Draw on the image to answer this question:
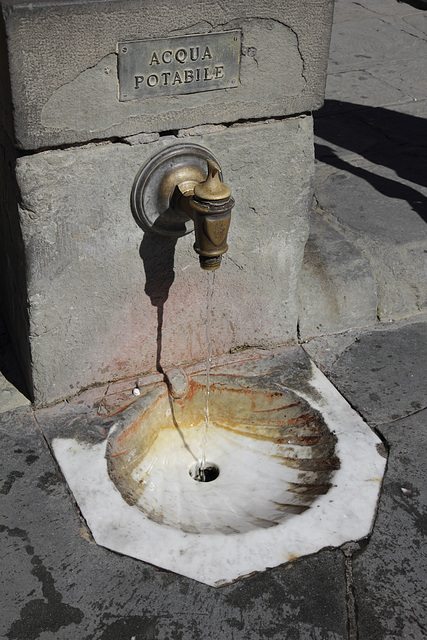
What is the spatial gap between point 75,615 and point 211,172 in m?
1.35

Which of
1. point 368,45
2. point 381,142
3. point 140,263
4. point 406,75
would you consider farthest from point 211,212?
point 368,45

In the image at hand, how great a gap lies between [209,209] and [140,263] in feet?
1.60

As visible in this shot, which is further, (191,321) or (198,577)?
(191,321)

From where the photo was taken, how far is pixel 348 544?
2.26 metres

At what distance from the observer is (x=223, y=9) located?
229cm

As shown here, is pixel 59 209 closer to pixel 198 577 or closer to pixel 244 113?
pixel 244 113

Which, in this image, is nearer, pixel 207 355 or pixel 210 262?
pixel 210 262

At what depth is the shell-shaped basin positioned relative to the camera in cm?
253

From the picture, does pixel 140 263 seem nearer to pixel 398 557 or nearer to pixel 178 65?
pixel 178 65

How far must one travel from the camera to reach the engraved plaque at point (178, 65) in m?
2.24

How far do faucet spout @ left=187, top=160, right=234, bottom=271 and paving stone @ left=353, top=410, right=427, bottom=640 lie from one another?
95cm

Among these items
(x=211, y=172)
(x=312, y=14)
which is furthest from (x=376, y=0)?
(x=211, y=172)

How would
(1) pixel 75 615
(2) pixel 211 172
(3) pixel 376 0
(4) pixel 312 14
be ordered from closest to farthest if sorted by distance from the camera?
(1) pixel 75 615 → (2) pixel 211 172 → (4) pixel 312 14 → (3) pixel 376 0

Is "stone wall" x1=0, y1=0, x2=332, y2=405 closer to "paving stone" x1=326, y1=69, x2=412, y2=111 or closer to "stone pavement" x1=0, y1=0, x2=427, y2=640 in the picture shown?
"stone pavement" x1=0, y1=0, x2=427, y2=640
